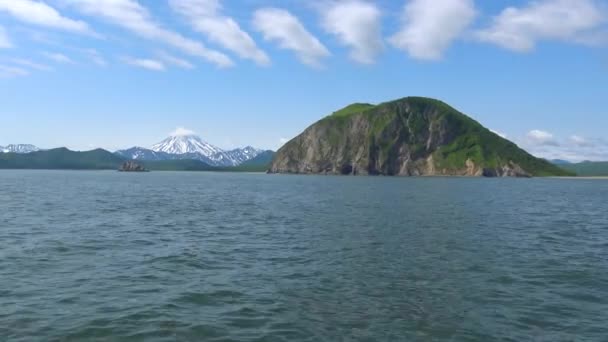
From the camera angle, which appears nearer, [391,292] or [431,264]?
[391,292]

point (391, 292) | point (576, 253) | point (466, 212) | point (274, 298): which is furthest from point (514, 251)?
point (466, 212)

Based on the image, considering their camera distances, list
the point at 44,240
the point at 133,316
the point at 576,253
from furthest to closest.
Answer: the point at 44,240 < the point at 576,253 < the point at 133,316

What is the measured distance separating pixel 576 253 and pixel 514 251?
516 centimetres

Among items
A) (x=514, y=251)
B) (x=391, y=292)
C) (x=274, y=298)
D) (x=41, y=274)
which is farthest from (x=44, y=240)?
(x=514, y=251)

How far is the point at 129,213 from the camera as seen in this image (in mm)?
67688

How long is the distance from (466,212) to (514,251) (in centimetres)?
3608

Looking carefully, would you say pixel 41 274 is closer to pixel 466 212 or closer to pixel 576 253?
pixel 576 253

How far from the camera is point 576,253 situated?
3909cm

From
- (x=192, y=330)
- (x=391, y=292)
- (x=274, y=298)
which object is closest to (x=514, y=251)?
(x=391, y=292)

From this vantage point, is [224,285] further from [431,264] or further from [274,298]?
[431,264]

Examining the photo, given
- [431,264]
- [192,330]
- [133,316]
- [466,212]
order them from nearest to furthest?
[192,330] < [133,316] < [431,264] < [466,212]

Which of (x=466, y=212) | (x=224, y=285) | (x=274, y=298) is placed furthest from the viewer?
(x=466, y=212)

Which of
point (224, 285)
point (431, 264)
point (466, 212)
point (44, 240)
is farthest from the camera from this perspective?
point (466, 212)

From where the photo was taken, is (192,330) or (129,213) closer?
(192,330)
